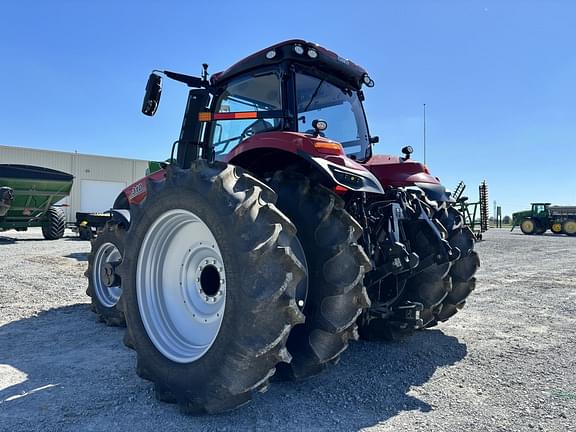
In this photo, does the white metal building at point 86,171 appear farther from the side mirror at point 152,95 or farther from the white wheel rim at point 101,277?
the side mirror at point 152,95

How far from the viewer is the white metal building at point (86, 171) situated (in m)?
31.2

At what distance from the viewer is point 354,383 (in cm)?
305

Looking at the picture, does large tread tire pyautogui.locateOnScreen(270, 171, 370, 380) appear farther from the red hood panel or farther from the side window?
the red hood panel

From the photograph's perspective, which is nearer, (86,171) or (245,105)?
(245,105)

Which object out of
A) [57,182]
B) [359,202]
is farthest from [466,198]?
[57,182]

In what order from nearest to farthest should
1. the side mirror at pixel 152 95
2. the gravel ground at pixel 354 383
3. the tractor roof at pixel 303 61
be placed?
the gravel ground at pixel 354 383 < the tractor roof at pixel 303 61 < the side mirror at pixel 152 95

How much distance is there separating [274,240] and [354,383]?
1399mm

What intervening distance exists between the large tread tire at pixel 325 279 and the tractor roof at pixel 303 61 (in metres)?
1.23

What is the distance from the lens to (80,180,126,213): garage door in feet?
108

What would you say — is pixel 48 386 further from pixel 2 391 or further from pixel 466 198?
pixel 466 198

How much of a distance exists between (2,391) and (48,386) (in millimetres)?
269

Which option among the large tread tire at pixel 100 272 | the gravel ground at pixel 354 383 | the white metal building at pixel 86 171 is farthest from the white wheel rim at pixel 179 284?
the white metal building at pixel 86 171

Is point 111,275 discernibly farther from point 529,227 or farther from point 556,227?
point 556,227

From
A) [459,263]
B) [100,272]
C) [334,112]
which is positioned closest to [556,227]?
[459,263]
